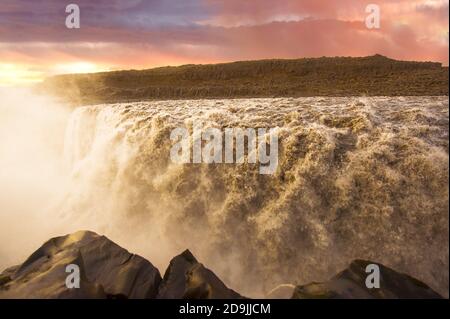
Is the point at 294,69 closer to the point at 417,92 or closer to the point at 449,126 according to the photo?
the point at 417,92

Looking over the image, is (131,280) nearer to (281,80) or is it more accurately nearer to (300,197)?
(300,197)

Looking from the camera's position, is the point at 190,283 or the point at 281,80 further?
the point at 281,80

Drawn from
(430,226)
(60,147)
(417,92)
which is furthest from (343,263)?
(60,147)

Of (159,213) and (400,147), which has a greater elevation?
(400,147)

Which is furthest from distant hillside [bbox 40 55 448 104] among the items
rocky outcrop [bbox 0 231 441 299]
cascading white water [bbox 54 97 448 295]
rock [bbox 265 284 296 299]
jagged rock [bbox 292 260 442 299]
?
rock [bbox 265 284 296 299]

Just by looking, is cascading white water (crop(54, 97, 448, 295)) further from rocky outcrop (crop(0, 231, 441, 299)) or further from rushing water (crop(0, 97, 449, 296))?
rocky outcrop (crop(0, 231, 441, 299))

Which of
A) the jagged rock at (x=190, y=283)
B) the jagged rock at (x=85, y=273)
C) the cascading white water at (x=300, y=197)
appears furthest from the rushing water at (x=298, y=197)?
the jagged rock at (x=85, y=273)

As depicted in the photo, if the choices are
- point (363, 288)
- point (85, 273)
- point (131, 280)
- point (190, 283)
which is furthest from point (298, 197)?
point (85, 273)

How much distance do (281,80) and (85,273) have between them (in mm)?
18307

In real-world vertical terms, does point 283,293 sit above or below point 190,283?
below

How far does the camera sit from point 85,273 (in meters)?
6.74

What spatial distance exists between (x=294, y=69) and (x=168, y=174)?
55.9ft
